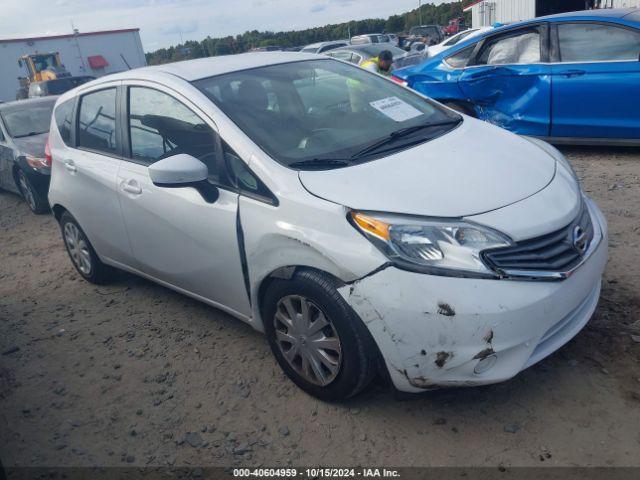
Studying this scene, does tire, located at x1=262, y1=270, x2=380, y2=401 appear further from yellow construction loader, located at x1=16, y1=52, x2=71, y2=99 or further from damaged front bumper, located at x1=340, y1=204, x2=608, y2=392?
yellow construction loader, located at x1=16, y1=52, x2=71, y2=99

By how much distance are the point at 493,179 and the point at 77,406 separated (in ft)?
8.34

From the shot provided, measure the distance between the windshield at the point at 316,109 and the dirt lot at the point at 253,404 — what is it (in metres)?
1.28

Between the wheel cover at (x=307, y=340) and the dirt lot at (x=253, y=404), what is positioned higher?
the wheel cover at (x=307, y=340)

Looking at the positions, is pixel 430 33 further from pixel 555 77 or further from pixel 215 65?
pixel 215 65

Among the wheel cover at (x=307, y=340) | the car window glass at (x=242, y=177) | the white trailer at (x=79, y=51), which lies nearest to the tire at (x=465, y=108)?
the car window glass at (x=242, y=177)

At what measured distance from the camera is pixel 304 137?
3055 mm

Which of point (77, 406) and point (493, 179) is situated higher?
point (493, 179)

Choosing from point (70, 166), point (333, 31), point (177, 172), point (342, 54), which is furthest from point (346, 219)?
point (333, 31)

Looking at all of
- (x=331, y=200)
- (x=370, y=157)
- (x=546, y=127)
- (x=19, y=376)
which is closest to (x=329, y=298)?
(x=331, y=200)

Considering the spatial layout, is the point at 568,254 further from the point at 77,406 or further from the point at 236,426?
the point at 77,406

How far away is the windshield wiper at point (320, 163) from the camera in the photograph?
9.21 feet

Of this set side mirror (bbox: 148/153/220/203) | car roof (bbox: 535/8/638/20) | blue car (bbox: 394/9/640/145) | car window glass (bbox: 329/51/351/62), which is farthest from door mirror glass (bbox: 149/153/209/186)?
car window glass (bbox: 329/51/351/62)

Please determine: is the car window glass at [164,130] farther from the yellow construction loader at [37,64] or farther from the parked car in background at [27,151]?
the yellow construction loader at [37,64]

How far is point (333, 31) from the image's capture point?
57938mm
